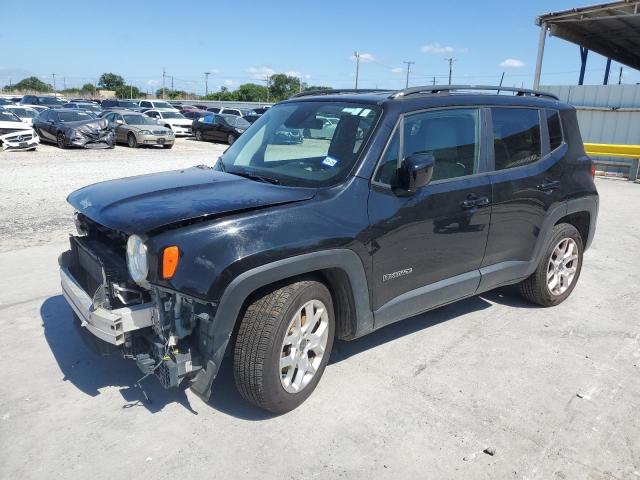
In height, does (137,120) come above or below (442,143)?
below

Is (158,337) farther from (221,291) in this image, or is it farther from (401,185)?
(401,185)

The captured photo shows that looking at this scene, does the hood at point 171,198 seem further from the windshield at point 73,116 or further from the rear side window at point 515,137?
the windshield at point 73,116

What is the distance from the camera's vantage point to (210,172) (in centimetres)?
407

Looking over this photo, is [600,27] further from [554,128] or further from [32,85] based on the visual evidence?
[32,85]

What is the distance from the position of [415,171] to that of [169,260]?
62.3 inches

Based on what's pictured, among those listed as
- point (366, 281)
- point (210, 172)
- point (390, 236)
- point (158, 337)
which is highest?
point (210, 172)

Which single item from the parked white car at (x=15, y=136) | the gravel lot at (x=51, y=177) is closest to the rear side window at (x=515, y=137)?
the gravel lot at (x=51, y=177)

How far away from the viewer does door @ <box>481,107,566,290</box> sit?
13.9 feet

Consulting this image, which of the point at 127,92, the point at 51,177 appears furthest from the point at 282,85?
the point at 51,177

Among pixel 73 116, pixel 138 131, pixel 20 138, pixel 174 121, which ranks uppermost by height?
pixel 73 116

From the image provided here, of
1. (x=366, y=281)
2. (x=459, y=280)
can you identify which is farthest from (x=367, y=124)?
(x=459, y=280)

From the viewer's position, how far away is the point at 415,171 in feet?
11.0

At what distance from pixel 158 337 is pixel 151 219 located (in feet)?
2.18

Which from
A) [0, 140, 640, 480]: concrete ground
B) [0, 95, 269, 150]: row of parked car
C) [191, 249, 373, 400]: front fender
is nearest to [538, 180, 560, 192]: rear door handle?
[0, 140, 640, 480]: concrete ground
